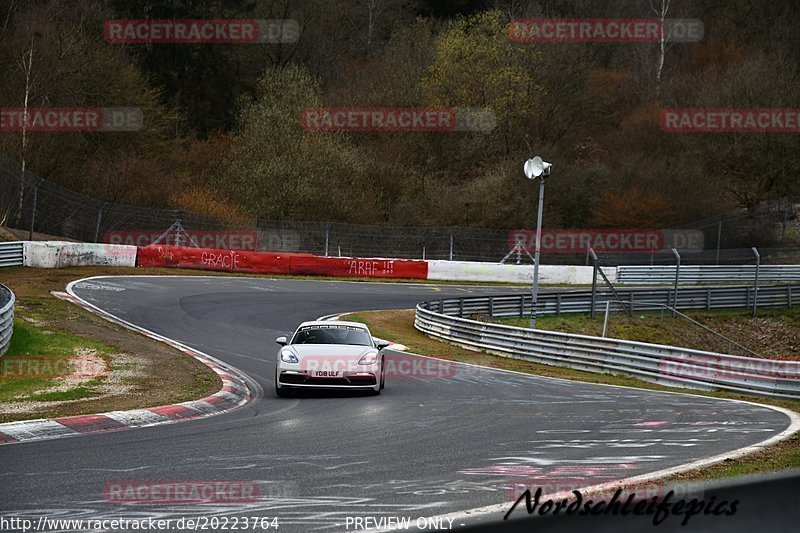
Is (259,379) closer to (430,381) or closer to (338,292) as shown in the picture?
(430,381)

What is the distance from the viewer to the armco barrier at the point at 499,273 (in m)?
42.4

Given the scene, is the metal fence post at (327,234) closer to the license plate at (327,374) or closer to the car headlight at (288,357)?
the car headlight at (288,357)

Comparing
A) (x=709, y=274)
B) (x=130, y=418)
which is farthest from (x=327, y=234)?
(x=130, y=418)

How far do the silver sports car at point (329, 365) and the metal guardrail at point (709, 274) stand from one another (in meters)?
32.5

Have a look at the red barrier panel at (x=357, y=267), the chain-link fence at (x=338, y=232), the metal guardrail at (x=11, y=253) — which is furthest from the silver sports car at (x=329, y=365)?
the red barrier panel at (x=357, y=267)

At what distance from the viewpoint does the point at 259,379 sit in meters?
16.5

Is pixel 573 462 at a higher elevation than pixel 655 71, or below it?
below

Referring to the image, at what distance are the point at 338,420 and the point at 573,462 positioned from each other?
372 centimetres

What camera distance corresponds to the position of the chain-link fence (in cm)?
3641

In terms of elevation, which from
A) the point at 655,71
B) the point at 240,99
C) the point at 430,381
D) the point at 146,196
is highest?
the point at 655,71

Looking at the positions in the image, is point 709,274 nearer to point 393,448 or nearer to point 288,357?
point 288,357

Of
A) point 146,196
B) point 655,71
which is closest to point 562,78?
point 655,71

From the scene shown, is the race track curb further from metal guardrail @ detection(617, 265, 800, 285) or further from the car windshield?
metal guardrail @ detection(617, 265, 800, 285)

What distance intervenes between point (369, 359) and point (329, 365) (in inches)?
28.0
